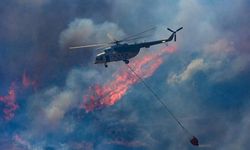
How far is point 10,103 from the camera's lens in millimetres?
84750

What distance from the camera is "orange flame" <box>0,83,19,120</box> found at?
8444 centimetres

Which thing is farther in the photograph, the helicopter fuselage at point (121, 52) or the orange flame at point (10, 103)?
the orange flame at point (10, 103)

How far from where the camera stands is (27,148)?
284ft

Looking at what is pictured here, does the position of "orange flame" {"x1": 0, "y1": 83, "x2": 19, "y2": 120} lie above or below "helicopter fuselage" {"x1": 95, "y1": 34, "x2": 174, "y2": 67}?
above

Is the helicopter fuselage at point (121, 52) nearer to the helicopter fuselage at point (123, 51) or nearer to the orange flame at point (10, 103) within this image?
the helicopter fuselage at point (123, 51)

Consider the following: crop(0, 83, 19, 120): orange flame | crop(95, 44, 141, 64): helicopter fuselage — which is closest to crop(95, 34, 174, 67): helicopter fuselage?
crop(95, 44, 141, 64): helicopter fuselage

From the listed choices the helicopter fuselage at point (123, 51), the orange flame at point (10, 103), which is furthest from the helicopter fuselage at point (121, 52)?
the orange flame at point (10, 103)

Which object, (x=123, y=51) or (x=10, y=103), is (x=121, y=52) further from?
(x=10, y=103)

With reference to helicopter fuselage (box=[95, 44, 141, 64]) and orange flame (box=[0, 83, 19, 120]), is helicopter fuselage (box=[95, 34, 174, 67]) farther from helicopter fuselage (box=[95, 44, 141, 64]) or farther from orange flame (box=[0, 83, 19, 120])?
orange flame (box=[0, 83, 19, 120])

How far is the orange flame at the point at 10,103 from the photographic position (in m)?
84.4

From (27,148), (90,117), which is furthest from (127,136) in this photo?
(27,148)

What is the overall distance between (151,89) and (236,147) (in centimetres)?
2208

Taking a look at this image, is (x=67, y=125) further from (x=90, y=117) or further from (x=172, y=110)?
(x=172, y=110)

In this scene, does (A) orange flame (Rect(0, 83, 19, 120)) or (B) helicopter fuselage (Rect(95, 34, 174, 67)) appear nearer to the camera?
(B) helicopter fuselage (Rect(95, 34, 174, 67))
